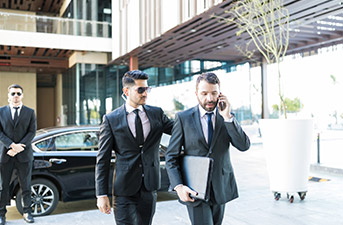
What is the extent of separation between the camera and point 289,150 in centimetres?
587

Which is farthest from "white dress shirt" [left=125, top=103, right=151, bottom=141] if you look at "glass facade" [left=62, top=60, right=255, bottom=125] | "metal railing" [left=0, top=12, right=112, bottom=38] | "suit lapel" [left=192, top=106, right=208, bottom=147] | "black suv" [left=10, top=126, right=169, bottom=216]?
"glass facade" [left=62, top=60, right=255, bottom=125]

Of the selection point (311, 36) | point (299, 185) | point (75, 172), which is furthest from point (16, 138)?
point (311, 36)

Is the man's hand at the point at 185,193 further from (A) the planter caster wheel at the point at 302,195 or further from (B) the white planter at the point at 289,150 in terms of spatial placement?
(A) the planter caster wheel at the point at 302,195

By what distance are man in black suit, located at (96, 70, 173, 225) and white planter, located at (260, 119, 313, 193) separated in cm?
341

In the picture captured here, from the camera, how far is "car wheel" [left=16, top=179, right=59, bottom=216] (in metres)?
5.63

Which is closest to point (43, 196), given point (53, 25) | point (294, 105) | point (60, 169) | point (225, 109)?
point (60, 169)

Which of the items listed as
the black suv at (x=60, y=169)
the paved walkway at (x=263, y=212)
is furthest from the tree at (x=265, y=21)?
the black suv at (x=60, y=169)

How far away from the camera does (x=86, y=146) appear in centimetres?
606

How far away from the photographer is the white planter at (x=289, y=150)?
583 centimetres

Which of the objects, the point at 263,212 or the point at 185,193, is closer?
the point at 185,193

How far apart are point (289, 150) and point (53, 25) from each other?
681 inches

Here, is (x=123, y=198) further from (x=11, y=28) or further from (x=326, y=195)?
(x=11, y=28)

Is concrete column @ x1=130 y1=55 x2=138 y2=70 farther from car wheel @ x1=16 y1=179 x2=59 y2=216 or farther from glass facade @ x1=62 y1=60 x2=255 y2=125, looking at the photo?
car wheel @ x1=16 y1=179 x2=59 y2=216

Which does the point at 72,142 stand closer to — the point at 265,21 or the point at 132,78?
the point at 132,78
